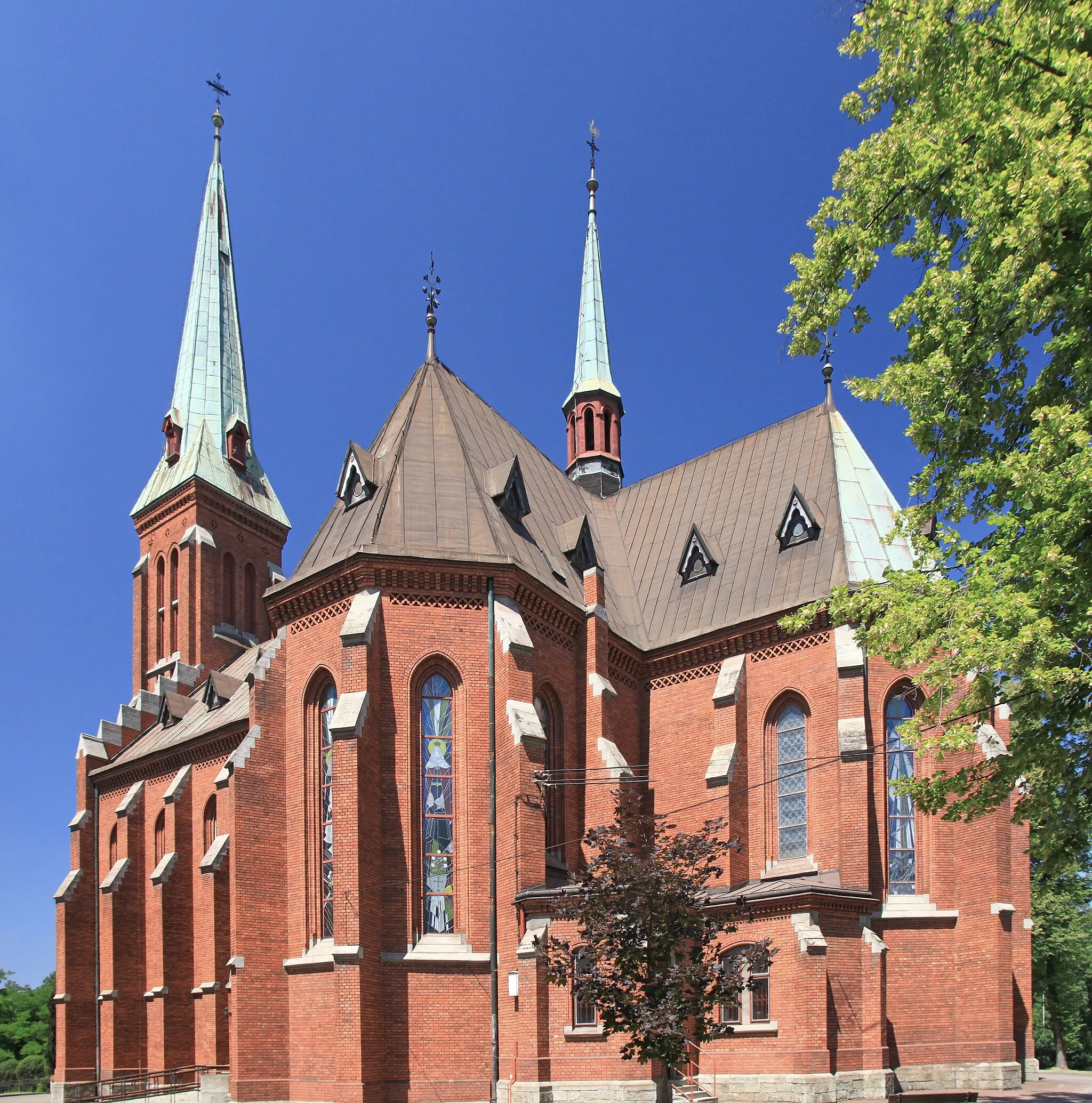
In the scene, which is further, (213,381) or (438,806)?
(213,381)

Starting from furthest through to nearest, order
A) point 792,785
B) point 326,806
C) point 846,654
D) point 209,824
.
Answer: point 209,824 → point 792,785 → point 846,654 → point 326,806

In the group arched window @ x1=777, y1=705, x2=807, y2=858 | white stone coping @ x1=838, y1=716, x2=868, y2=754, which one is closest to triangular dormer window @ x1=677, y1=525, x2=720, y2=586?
arched window @ x1=777, y1=705, x2=807, y2=858

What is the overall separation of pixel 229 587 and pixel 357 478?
21.3 m

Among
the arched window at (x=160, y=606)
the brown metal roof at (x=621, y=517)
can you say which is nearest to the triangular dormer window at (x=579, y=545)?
the brown metal roof at (x=621, y=517)

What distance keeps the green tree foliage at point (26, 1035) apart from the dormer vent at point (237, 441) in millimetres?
24811

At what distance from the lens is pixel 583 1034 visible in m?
21.3

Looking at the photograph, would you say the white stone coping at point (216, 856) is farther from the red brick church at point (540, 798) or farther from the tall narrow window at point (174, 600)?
the tall narrow window at point (174, 600)

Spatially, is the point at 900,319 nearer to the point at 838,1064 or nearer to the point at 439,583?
the point at 439,583

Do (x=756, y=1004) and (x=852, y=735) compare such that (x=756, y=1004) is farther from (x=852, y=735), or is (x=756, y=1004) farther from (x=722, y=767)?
(x=852, y=735)

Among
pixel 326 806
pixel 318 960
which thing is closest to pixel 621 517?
pixel 326 806

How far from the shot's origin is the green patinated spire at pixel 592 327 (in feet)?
140

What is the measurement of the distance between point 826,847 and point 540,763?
638cm

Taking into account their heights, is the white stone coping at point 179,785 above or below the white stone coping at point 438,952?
above

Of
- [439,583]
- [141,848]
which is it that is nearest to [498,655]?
[439,583]
